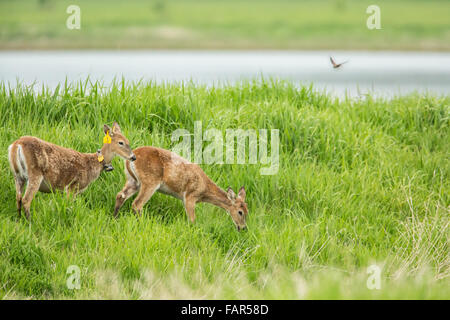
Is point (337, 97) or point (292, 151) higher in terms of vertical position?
point (337, 97)

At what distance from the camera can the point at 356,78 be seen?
12.5 meters

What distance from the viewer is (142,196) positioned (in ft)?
20.5

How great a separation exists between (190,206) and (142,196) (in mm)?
618

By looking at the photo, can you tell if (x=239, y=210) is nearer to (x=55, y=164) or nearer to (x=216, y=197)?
(x=216, y=197)

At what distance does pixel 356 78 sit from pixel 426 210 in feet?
18.1

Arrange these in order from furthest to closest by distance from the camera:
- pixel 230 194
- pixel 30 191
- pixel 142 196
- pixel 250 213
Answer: pixel 250 213
pixel 230 194
pixel 142 196
pixel 30 191

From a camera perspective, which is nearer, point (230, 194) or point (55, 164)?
point (55, 164)

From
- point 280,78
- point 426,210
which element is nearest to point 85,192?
point 426,210

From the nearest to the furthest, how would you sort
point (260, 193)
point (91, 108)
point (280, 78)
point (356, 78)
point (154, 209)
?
point (154, 209)
point (260, 193)
point (91, 108)
point (280, 78)
point (356, 78)

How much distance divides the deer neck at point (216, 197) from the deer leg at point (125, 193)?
0.88 meters

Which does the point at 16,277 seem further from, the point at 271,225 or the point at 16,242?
the point at 271,225

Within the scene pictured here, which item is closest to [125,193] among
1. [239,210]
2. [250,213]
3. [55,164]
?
[55,164]

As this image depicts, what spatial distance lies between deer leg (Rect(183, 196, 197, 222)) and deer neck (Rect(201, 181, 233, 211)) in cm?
19

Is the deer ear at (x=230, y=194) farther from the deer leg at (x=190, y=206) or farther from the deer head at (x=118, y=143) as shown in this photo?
the deer head at (x=118, y=143)
